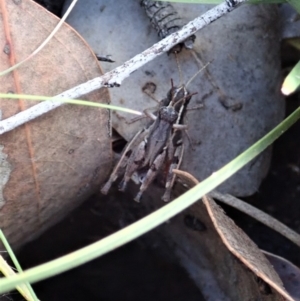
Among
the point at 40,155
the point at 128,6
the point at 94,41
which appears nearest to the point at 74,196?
the point at 40,155

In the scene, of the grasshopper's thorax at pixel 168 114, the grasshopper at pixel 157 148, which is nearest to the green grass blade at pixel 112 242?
the grasshopper at pixel 157 148

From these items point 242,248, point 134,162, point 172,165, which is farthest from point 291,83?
point 134,162

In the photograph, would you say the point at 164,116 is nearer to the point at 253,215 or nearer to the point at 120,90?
the point at 120,90

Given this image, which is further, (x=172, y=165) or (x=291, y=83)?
(x=172, y=165)

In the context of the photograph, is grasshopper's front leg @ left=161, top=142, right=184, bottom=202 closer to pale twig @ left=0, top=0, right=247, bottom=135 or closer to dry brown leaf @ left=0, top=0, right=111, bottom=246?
dry brown leaf @ left=0, top=0, right=111, bottom=246

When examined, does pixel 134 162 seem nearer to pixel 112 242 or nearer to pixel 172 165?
pixel 172 165

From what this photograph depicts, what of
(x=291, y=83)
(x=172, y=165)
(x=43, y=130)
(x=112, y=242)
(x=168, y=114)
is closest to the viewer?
(x=112, y=242)
